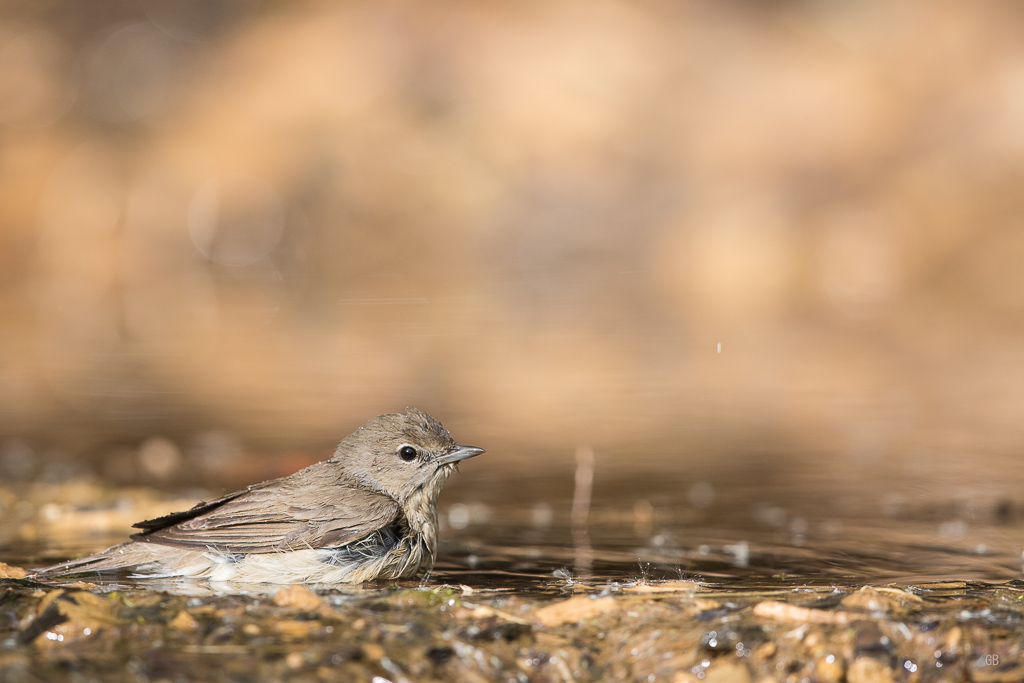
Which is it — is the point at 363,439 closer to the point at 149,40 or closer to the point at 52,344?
the point at 52,344

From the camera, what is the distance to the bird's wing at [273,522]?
4059 millimetres

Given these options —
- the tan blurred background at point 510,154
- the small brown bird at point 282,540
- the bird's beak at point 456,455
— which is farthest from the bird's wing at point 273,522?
the tan blurred background at point 510,154

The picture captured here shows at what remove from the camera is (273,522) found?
4.14 m

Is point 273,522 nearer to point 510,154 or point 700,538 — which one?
point 700,538

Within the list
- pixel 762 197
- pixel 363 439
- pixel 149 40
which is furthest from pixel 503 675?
pixel 149 40

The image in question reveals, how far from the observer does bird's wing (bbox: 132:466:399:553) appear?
4.06 metres

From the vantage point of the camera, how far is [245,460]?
6926 millimetres

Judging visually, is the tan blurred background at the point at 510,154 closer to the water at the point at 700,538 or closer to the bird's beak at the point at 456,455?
the water at the point at 700,538

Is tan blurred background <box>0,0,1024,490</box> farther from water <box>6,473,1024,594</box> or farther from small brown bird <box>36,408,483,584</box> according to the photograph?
small brown bird <box>36,408,483,584</box>

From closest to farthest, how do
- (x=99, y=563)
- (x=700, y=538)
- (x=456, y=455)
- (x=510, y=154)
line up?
(x=99, y=563), (x=456, y=455), (x=700, y=538), (x=510, y=154)

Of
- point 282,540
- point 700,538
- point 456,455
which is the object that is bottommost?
point 700,538

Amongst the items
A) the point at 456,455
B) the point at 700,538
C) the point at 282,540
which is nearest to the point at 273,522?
the point at 282,540

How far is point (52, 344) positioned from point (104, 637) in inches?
386

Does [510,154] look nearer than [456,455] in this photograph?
No
